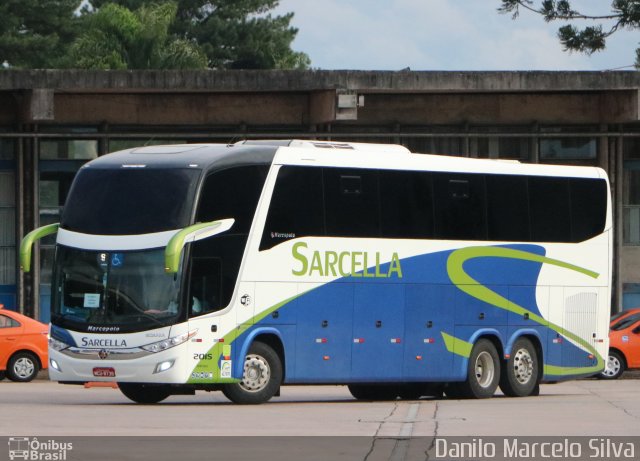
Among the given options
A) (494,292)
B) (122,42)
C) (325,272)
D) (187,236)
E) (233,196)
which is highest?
(122,42)

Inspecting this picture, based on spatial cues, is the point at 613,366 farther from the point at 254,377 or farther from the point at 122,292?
the point at 122,292

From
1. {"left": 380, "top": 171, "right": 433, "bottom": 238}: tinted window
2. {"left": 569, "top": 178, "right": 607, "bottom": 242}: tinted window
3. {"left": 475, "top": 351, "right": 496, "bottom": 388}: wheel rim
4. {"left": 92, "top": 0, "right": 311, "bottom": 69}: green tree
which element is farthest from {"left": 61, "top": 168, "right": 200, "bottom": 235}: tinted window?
{"left": 92, "top": 0, "right": 311, "bottom": 69}: green tree

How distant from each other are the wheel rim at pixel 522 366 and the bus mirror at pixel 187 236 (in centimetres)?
654

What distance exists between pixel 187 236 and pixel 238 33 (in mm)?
59456

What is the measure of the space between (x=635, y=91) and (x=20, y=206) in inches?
618

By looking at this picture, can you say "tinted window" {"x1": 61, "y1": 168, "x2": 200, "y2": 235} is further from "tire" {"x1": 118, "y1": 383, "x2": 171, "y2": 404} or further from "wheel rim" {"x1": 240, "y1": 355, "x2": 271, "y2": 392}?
"tire" {"x1": 118, "y1": 383, "x2": 171, "y2": 404}

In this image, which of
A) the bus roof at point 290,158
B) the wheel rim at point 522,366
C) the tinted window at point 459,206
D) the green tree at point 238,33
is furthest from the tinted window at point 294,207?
the green tree at point 238,33

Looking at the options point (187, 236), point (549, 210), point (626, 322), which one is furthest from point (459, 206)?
point (626, 322)

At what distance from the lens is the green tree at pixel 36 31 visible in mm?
67688

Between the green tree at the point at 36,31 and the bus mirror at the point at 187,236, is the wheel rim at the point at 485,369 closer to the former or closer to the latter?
the bus mirror at the point at 187,236

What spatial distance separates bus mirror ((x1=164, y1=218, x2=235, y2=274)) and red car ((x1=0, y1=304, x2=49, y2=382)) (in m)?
11.6

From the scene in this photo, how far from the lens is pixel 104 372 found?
22938 mm

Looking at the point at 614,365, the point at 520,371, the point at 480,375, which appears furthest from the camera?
the point at 614,365
